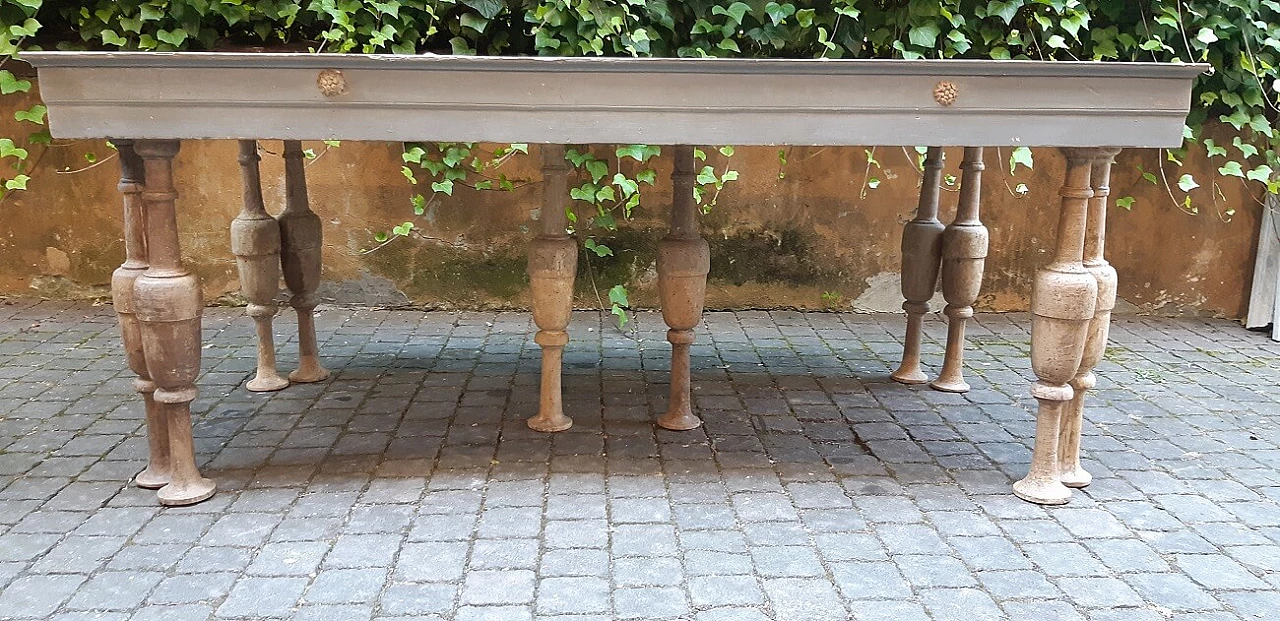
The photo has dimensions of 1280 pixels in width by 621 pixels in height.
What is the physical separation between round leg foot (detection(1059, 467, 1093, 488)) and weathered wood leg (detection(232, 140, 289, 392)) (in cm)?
310

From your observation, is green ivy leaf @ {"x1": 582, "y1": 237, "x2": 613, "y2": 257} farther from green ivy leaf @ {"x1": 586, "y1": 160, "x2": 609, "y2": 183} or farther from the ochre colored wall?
green ivy leaf @ {"x1": 586, "y1": 160, "x2": 609, "y2": 183}

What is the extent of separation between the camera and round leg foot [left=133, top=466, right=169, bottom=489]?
2.75m

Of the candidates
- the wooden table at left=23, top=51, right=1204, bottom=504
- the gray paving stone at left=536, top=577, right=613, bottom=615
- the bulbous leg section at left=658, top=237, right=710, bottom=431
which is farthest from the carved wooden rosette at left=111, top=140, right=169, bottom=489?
the bulbous leg section at left=658, top=237, right=710, bottom=431

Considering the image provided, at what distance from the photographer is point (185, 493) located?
265 centimetres

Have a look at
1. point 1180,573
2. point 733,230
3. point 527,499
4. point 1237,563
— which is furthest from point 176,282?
point 733,230

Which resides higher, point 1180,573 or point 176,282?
point 176,282

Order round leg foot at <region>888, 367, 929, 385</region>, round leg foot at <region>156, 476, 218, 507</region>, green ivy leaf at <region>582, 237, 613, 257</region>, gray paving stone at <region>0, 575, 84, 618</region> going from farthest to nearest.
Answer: green ivy leaf at <region>582, 237, 613, 257</region> < round leg foot at <region>888, 367, 929, 385</region> < round leg foot at <region>156, 476, 218, 507</region> < gray paving stone at <region>0, 575, 84, 618</region>

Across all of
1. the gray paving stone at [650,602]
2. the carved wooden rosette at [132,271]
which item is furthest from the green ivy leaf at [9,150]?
the gray paving stone at [650,602]

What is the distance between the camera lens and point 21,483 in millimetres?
2793

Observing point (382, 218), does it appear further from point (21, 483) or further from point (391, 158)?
point (21, 483)

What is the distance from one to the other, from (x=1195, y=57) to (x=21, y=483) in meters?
5.47

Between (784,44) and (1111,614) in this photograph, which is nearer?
(1111,614)

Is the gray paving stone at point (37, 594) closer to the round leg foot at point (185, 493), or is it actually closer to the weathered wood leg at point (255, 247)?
the round leg foot at point (185, 493)

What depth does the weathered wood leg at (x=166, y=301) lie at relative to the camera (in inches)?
98.4
